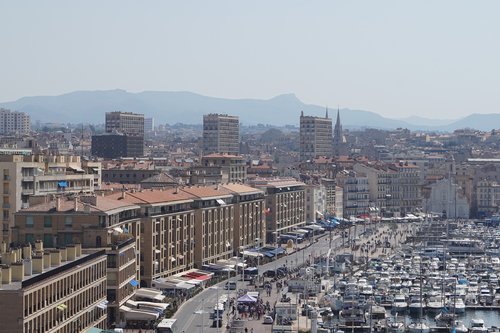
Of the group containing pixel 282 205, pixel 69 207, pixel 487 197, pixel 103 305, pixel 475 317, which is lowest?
pixel 475 317

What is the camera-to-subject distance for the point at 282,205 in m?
140

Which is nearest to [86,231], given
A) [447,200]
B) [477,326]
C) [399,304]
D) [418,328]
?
[418,328]

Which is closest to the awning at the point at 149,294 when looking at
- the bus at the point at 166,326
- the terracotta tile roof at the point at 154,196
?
the bus at the point at 166,326

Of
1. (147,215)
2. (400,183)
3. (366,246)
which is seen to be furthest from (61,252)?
(400,183)

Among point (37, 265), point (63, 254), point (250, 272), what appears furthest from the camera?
point (250, 272)

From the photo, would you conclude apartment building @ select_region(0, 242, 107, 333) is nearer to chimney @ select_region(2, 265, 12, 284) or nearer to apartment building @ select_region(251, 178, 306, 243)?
chimney @ select_region(2, 265, 12, 284)

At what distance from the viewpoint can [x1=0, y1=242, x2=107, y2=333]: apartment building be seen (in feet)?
177

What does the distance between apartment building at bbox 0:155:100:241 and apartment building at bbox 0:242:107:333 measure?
16.1 metres

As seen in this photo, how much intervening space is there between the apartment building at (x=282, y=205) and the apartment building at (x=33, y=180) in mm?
30866

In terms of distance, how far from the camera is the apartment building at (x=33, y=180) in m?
88.9

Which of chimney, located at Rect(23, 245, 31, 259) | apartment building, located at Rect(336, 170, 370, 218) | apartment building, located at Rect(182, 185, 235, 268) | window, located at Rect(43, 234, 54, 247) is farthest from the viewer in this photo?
apartment building, located at Rect(336, 170, 370, 218)

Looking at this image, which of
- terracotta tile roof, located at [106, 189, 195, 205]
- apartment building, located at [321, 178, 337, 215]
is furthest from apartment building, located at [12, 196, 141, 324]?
apartment building, located at [321, 178, 337, 215]

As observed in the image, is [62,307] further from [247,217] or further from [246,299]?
[247,217]

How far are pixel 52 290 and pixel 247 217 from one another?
6184cm
